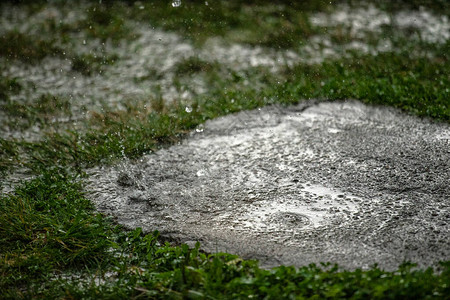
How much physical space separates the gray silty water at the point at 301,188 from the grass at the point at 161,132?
0.18m

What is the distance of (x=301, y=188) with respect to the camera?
12.4ft

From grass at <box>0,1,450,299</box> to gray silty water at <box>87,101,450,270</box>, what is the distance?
0.59 feet

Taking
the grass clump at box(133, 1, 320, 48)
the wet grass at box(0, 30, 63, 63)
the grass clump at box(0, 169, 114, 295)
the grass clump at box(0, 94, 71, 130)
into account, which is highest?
the grass clump at box(133, 1, 320, 48)

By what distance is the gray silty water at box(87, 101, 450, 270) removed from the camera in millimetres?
3115

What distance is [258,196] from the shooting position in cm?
371

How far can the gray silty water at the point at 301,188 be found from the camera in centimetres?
312

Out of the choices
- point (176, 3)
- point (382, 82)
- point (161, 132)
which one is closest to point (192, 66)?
point (161, 132)

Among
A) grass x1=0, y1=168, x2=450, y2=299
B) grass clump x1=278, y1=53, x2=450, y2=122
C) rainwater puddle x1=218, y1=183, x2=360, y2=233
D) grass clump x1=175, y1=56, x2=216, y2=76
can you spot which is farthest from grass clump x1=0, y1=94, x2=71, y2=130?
rainwater puddle x1=218, y1=183, x2=360, y2=233

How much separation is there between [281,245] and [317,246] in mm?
217

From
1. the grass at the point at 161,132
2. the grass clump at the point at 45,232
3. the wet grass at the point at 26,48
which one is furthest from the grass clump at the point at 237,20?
the grass clump at the point at 45,232

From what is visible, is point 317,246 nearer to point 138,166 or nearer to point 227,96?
point 138,166

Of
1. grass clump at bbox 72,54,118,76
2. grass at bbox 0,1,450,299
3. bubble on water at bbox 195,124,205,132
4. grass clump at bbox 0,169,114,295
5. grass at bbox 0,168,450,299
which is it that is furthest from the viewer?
grass clump at bbox 72,54,118,76

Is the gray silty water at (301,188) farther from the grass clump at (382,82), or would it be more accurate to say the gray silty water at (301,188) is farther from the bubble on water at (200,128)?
the grass clump at (382,82)

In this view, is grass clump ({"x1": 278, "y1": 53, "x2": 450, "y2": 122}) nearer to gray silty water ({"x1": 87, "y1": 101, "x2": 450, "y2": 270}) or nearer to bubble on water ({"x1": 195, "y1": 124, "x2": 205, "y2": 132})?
gray silty water ({"x1": 87, "y1": 101, "x2": 450, "y2": 270})
